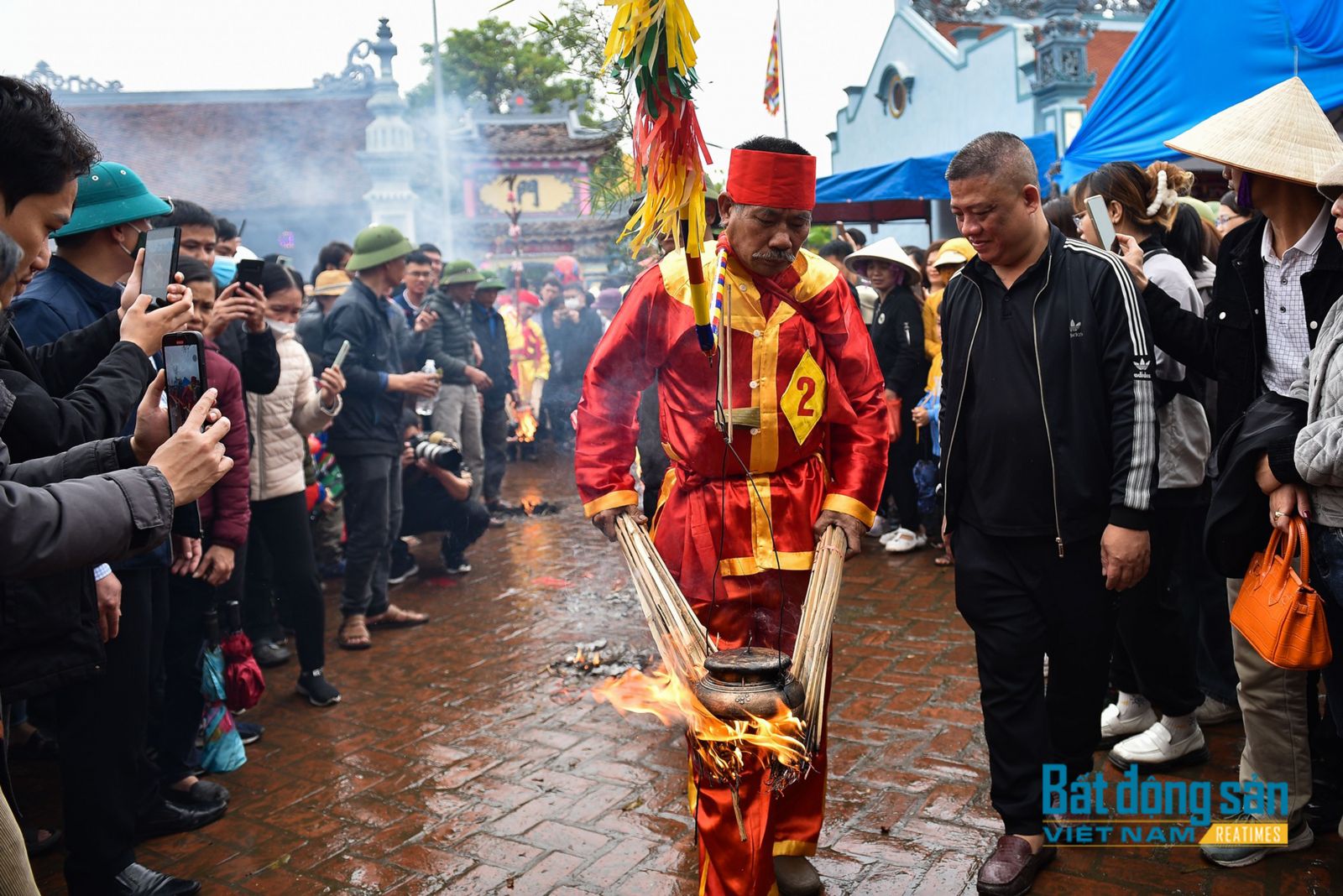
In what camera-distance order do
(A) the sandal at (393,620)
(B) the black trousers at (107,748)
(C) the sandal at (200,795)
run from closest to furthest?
(B) the black trousers at (107,748), (C) the sandal at (200,795), (A) the sandal at (393,620)

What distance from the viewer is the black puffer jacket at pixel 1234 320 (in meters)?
2.98

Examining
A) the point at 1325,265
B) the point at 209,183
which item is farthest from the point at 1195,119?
the point at 209,183

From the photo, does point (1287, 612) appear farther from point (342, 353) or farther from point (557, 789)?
point (342, 353)

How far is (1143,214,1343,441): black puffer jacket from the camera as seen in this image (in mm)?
2982

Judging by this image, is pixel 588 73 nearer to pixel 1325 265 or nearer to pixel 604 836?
pixel 1325 265

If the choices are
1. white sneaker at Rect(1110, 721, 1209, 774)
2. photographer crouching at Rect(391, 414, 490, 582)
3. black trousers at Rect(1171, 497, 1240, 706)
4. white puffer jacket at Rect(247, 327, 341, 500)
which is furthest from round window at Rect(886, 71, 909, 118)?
white sneaker at Rect(1110, 721, 1209, 774)

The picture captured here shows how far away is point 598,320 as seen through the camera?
41.5ft

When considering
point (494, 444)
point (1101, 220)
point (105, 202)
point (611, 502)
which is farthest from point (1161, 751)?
point (494, 444)

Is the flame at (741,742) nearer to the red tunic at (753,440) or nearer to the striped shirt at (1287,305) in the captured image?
the red tunic at (753,440)

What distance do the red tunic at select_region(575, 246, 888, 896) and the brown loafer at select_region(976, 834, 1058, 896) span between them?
0.54 meters

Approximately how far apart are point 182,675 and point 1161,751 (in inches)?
153

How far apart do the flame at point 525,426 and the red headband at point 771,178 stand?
33.5 ft

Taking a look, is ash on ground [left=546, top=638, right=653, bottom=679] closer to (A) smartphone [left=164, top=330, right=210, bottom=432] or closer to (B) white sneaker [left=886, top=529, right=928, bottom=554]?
(B) white sneaker [left=886, top=529, right=928, bottom=554]

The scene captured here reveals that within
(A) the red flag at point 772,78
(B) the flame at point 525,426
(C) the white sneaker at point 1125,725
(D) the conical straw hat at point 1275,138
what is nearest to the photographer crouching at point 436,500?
(C) the white sneaker at point 1125,725
